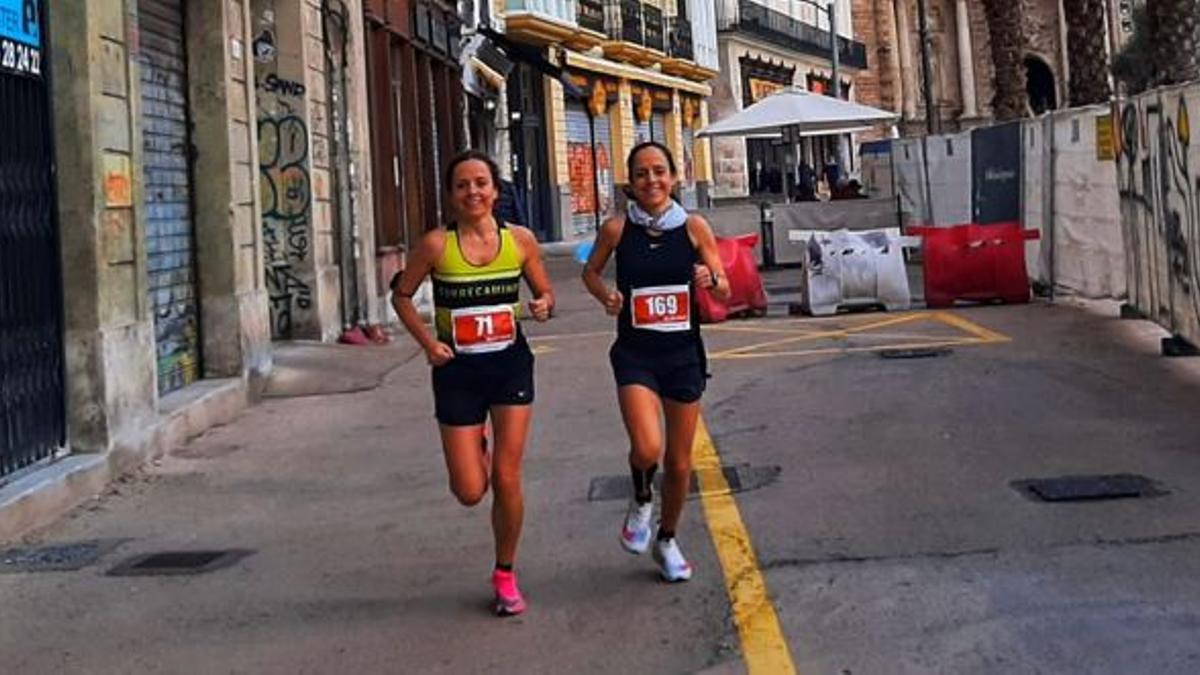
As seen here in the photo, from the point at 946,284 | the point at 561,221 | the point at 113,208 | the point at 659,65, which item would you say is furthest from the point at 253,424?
the point at 659,65

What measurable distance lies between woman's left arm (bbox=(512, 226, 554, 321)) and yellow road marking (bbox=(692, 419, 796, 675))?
1285 millimetres

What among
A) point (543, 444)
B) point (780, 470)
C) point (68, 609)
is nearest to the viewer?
point (68, 609)

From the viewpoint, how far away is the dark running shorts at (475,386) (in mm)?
5430

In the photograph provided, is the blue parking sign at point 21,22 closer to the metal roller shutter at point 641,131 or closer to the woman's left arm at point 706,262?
the woman's left arm at point 706,262

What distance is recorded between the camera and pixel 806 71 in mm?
59750

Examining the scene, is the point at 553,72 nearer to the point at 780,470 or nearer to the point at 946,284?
the point at 946,284

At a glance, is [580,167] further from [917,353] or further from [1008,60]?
[917,353]

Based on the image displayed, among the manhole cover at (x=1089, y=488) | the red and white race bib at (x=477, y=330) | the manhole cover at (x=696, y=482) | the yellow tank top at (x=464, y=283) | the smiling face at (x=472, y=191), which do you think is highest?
the smiling face at (x=472, y=191)

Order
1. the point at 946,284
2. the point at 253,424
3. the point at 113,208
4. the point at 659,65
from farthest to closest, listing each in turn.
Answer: the point at 659,65 < the point at 946,284 < the point at 253,424 < the point at 113,208

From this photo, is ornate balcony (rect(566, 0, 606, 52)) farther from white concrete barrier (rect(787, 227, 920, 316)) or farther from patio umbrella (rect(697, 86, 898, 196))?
white concrete barrier (rect(787, 227, 920, 316))

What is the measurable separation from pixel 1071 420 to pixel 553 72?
23559mm

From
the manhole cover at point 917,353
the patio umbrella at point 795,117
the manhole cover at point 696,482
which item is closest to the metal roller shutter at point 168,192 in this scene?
the manhole cover at point 696,482

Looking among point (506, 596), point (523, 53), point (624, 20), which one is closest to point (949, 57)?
point (624, 20)

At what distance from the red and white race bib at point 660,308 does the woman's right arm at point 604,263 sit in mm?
76
